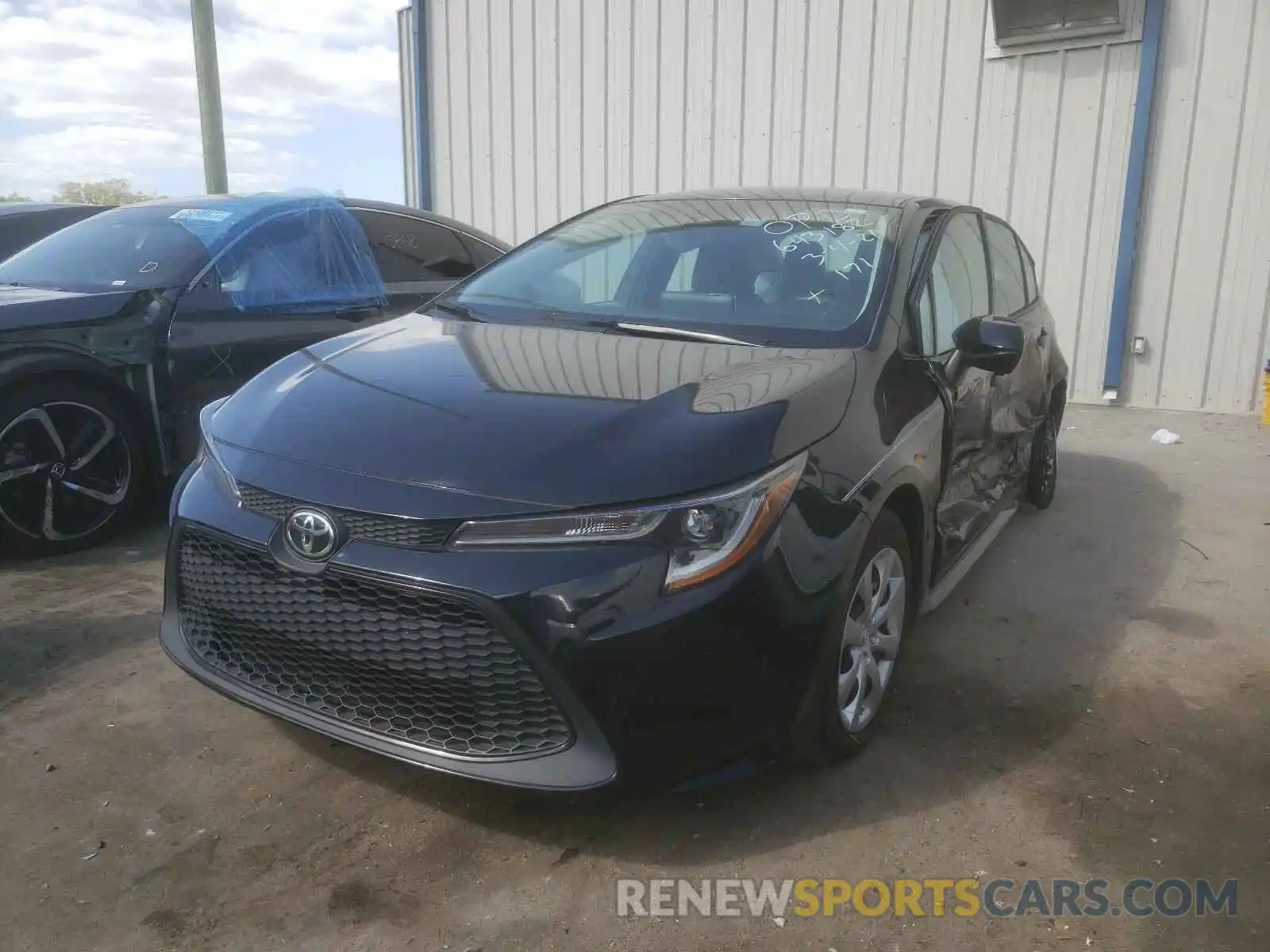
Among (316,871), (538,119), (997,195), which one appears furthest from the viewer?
(538,119)

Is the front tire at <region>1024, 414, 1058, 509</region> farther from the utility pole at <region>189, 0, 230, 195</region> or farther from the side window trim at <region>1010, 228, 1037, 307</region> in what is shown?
the utility pole at <region>189, 0, 230, 195</region>

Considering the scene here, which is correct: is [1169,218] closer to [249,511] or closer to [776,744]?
[776,744]

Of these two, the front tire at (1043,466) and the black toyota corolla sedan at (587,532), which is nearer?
the black toyota corolla sedan at (587,532)

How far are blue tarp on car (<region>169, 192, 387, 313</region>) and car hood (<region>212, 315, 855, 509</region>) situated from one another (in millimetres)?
1907

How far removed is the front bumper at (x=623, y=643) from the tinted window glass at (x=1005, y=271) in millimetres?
2490

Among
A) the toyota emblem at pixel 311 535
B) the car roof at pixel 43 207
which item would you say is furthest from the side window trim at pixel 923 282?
the car roof at pixel 43 207

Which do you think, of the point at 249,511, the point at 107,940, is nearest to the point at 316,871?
the point at 107,940

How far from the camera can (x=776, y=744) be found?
234 cm

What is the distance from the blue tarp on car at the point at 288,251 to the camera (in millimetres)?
4707

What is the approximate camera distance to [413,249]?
215 inches

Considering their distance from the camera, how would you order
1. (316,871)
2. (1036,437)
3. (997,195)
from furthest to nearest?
(997,195), (1036,437), (316,871)

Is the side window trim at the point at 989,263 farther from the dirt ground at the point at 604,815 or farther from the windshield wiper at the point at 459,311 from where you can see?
the windshield wiper at the point at 459,311

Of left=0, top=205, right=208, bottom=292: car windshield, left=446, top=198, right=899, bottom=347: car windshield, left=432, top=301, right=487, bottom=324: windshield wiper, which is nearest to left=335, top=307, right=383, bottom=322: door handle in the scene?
left=0, top=205, right=208, bottom=292: car windshield

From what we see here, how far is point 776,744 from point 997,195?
7.01 m
